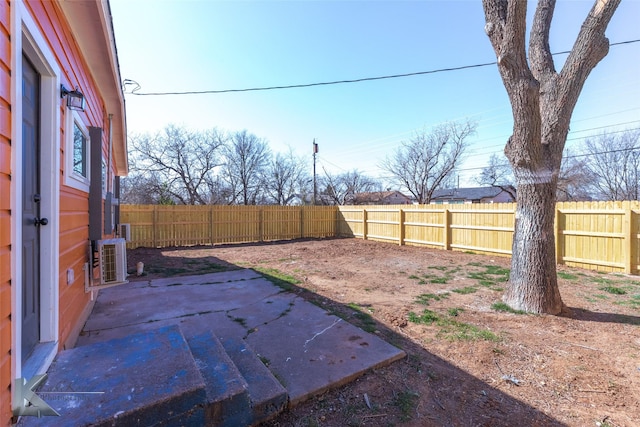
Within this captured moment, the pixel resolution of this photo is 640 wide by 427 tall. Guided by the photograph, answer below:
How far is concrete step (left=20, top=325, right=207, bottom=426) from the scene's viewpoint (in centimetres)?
132

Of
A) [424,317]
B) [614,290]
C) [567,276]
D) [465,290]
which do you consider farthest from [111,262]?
[567,276]

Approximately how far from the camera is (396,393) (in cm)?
203

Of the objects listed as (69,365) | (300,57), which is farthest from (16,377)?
(300,57)

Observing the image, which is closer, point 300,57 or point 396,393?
point 396,393

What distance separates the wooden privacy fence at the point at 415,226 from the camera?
629 centimetres

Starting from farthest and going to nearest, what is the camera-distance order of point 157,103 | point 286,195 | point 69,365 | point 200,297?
point 286,195
point 157,103
point 200,297
point 69,365

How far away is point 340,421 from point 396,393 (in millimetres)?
505

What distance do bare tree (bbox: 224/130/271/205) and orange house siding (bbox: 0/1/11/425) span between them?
2441 cm

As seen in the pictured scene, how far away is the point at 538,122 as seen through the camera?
3395 millimetres

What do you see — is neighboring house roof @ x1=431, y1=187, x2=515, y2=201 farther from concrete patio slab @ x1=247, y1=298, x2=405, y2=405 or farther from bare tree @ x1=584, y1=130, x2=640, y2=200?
concrete patio slab @ x1=247, y1=298, x2=405, y2=405

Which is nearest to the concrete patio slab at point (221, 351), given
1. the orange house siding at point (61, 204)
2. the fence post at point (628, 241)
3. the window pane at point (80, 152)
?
the orange house siding at point (61, 204)

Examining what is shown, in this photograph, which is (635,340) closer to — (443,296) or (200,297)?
(443,296)

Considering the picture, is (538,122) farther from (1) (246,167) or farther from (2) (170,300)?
(1) (246,167)

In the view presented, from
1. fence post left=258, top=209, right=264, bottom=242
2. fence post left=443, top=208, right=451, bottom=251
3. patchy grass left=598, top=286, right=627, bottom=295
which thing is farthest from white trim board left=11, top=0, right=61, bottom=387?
fence post left=258, top=209, right=264, bottom=242
